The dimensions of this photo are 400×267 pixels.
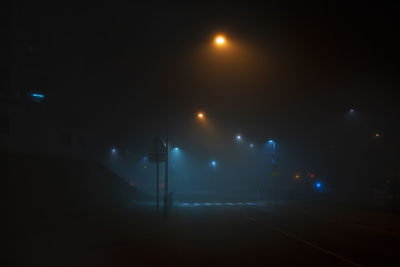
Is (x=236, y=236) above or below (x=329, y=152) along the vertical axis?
below

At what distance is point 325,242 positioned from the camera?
41.0ft

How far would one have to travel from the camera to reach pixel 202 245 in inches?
489

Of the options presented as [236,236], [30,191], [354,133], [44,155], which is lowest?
[236,236]

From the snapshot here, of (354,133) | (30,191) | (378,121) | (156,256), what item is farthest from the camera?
(354,133)

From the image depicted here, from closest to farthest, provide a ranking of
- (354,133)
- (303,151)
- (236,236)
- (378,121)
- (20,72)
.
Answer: (236,236) → (20,72) → (378,121) → (354,133) → (303,151)

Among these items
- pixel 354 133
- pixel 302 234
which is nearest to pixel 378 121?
pixel 354 133

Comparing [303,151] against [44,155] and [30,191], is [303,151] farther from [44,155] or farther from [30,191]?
[30,191]

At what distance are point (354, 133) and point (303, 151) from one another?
15748 mm

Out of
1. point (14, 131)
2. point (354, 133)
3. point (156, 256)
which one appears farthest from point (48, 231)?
point (354, 133)

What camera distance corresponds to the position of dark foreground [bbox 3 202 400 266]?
9391 mm

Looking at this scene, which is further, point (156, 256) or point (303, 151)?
point (303, 151)

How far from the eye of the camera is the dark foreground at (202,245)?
9.39 m

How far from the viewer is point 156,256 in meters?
10.3

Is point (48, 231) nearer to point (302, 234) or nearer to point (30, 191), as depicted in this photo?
point (30, 191)
